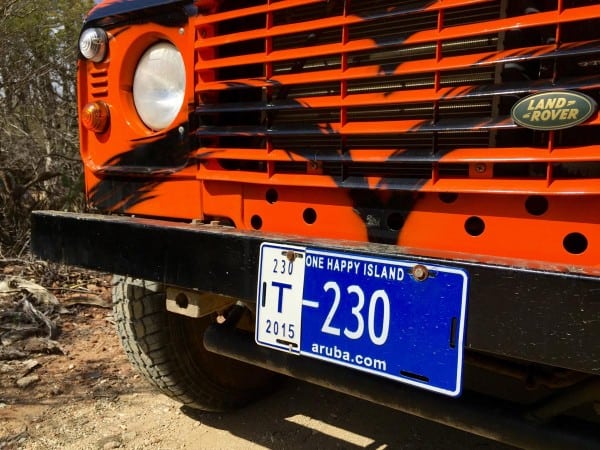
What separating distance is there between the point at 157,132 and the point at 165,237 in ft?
1.63

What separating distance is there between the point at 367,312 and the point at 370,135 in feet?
1.83

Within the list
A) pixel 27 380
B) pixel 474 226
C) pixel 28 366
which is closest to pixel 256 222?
pixel 474 226

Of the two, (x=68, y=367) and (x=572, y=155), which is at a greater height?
(x=572, y=155)

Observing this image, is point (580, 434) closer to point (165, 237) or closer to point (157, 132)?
point (165, 237)

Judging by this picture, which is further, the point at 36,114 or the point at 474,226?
the point at 36,114

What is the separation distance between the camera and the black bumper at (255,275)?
1.14 metres

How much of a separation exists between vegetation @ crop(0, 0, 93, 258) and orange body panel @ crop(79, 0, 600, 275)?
318 cm

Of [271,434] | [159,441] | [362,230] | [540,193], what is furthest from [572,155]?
[159,441]

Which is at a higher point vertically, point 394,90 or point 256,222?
point 394,90

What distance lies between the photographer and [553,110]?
1290 millimetres

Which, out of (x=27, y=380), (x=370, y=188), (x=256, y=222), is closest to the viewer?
(x=370, y=188)

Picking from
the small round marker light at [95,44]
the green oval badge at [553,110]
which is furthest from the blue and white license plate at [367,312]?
the small round marker light at [95,44]

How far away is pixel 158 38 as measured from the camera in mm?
2111

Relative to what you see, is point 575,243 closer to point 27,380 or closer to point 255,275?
point 255,275
